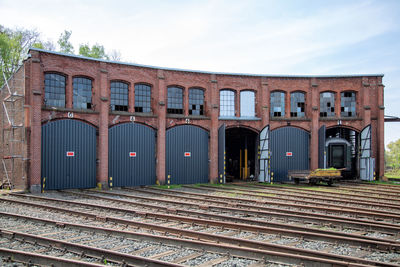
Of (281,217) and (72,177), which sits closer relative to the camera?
(281,217)

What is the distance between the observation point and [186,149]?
24.8 m

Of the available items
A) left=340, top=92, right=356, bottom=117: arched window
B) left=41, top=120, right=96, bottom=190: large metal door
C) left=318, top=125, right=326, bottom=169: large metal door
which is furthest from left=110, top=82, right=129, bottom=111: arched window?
left=340, top=92, right=356, bottom=117: arched window

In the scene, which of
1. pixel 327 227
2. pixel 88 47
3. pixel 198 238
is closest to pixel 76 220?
pixel 198 238

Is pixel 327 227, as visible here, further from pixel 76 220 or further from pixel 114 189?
pixel 114 189

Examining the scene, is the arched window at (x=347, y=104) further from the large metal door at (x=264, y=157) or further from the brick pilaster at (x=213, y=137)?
the brick pilaster at (x=213, y=137)

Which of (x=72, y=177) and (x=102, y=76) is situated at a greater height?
(x=102, y=76)

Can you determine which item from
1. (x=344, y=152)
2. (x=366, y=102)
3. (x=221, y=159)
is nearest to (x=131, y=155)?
(x=221, y=159)

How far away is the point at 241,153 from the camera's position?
29594 millimetres

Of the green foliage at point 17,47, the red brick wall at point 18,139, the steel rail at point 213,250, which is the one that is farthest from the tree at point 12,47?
the steel rail at point 213,250

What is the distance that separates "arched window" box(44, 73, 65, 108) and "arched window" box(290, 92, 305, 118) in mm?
16800

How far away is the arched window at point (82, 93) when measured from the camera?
841 inches

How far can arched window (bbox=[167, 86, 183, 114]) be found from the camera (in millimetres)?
24719

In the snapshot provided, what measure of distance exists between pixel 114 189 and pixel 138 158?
8.78ft

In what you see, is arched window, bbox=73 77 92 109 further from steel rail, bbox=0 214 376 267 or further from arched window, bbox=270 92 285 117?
arched window, bbox=270 92 285 117
